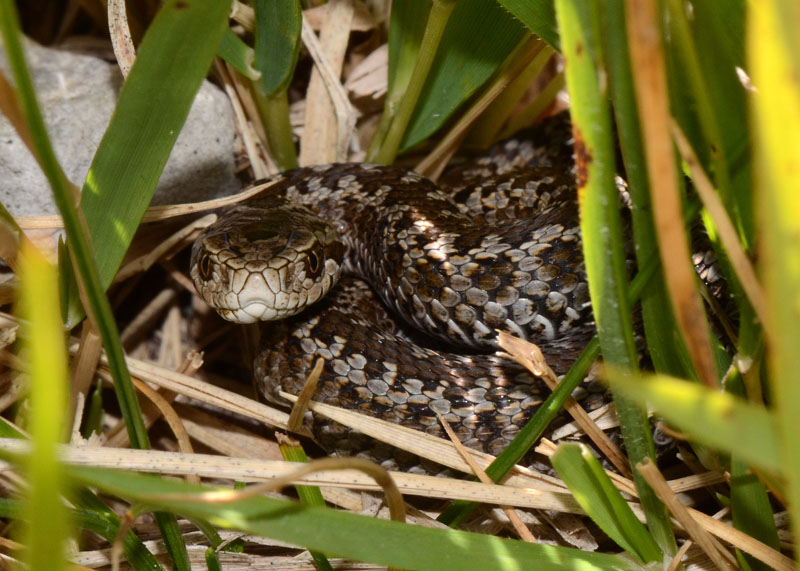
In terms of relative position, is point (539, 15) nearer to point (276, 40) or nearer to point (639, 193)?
point (639, 193)

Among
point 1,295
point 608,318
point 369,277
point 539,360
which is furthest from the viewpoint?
point 369,277

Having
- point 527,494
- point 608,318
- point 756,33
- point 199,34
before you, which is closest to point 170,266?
point 199,34

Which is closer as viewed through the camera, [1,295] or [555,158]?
[1,295]

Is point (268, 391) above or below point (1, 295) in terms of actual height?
below

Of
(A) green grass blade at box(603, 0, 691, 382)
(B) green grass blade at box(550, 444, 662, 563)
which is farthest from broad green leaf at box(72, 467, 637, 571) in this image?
(A) green grass blade at box(603, 0, 691, 382)

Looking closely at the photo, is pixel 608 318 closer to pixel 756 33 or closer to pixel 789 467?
pixel 789 467

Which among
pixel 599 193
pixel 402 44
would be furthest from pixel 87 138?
pixel 599 193
